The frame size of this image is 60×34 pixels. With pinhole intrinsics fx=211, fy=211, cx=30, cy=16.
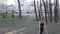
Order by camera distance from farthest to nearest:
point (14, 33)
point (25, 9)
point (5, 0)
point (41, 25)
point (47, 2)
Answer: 1. point (25, 9)
2. point (5, 0)
3. point (47, 2)
4. point (14, 33)
5. point (41, 25)

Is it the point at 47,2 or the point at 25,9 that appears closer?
the point at 47,2

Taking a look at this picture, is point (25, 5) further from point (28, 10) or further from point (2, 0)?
point (2, 0)

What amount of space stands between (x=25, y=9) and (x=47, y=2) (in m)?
34.3

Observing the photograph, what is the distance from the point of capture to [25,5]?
70562mm

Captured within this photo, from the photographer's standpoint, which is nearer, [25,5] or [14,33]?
[14,33]

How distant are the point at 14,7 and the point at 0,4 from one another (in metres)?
6.36

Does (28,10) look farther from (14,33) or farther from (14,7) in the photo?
(14,33)

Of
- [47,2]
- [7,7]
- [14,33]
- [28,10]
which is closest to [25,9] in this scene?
[28,10]

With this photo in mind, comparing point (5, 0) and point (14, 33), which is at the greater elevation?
point (5, 0)

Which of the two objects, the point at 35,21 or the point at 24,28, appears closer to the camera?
the point at 24,28

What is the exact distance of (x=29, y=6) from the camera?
231 feet

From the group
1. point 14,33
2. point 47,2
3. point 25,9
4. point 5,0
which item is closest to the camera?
point 14,33

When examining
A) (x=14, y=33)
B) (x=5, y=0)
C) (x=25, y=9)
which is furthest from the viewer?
(x=25, y=9)

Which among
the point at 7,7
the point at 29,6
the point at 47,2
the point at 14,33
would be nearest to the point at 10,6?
the point at 7,7
